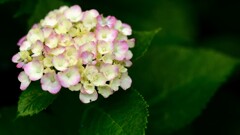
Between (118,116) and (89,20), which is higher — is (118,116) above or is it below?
below

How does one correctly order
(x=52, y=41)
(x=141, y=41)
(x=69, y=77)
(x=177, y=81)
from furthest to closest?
(x=177, y=81) < (x=141, y=41) < (x=52, y=41) < (x=69, y=77)

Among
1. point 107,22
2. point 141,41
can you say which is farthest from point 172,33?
point 107,22

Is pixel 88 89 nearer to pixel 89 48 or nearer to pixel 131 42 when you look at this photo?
pixel 89 48

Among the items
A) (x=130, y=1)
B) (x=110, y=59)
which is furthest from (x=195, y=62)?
(x=110, y=59)

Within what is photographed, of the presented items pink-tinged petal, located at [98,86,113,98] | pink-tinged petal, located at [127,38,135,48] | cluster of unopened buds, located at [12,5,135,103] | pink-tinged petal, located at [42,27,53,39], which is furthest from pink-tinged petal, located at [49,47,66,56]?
pink-tinged petal, located at [127,38,135,48]

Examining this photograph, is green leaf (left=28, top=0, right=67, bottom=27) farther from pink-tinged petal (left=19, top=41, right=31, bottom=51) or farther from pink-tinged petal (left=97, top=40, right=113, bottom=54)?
pink-tinged petal (left=97, top=40, right=113, bottom=54)

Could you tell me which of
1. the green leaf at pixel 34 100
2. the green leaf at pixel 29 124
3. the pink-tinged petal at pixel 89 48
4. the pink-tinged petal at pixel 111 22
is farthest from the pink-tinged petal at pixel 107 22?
the green leaf at pixel 29 124
